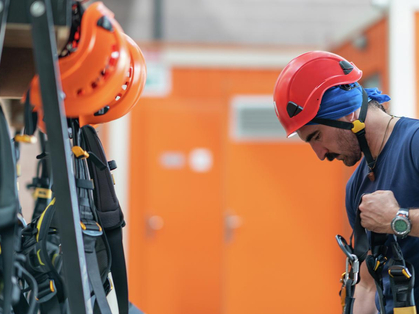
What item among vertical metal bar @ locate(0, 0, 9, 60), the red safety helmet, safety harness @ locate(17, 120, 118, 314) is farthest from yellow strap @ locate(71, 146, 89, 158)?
the red safety helmet

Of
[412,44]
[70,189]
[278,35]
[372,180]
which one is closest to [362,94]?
[372,180]

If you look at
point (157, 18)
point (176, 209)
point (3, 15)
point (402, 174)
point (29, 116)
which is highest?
point (157, 18)

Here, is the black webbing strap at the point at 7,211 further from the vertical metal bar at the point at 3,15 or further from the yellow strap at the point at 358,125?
the yellow strap at the point at 358,125

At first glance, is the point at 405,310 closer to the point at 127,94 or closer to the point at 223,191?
the point at 127,94

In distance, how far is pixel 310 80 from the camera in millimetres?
1866

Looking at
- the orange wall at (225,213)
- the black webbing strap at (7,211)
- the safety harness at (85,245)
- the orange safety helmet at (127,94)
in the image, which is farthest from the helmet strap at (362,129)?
the orange wall at (225,213)

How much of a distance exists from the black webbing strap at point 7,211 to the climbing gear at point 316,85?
1.04 metres

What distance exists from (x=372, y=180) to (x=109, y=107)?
3.22 ft

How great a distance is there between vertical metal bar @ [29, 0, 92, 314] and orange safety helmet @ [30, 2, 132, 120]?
0.13 m

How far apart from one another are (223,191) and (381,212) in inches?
137

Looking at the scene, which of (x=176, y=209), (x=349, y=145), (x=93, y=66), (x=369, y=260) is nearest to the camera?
(x=93, y=66)

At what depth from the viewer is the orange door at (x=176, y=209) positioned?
17.2 ft

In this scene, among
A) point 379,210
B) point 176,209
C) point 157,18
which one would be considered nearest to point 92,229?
point 379,210

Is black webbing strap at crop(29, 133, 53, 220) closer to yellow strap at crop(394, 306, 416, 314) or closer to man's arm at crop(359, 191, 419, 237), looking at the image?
man's arm at crop(359, 191, 419, 237)
